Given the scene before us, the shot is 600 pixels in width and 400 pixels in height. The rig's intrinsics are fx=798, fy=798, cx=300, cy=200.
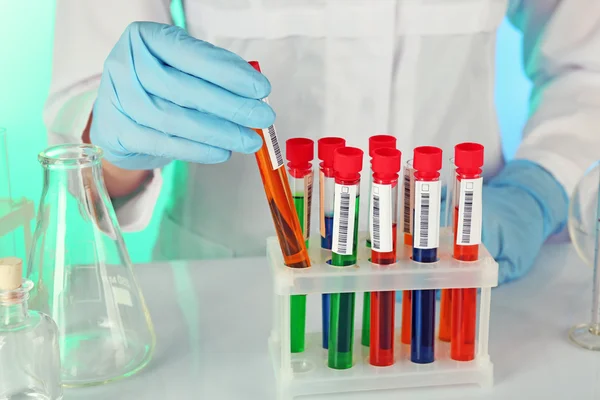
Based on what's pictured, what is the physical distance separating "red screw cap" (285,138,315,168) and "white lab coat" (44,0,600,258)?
47 centimetres

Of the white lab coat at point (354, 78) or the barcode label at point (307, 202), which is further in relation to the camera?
the white lab coat at point (354, 78)

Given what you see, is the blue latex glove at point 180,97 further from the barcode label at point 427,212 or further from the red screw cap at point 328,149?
the barcode label at point 427,212

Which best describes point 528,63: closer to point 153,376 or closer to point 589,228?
point 589,228

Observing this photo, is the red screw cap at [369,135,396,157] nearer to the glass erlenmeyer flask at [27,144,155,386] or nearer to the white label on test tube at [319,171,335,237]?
the white label on test tube at [319,171,335,237]

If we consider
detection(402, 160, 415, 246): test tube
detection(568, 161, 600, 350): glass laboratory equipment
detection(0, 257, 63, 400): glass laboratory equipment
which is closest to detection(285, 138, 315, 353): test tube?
detection(402, 160, 415, 246): test tube

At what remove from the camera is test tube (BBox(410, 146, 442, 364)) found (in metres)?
0.82

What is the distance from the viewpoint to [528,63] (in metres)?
1.40

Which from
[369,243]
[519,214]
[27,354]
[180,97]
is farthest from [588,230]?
[27,354]

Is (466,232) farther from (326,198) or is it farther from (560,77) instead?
(560,77)

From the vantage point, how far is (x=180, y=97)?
0.90 meters

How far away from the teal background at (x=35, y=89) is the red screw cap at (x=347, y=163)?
1.98 ft

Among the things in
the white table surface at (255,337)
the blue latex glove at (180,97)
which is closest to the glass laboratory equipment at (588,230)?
the white table surface at (255,337)

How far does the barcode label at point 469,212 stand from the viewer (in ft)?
2.74

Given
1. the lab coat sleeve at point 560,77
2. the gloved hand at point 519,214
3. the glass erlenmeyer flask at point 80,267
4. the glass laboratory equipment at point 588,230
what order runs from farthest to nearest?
the lab coat sleeve at point 560,77 < the gloved hand at point 519,214 < the glass laboratory equipment at point 588,230 < the glass erlenmeyer flask at point 80,267
